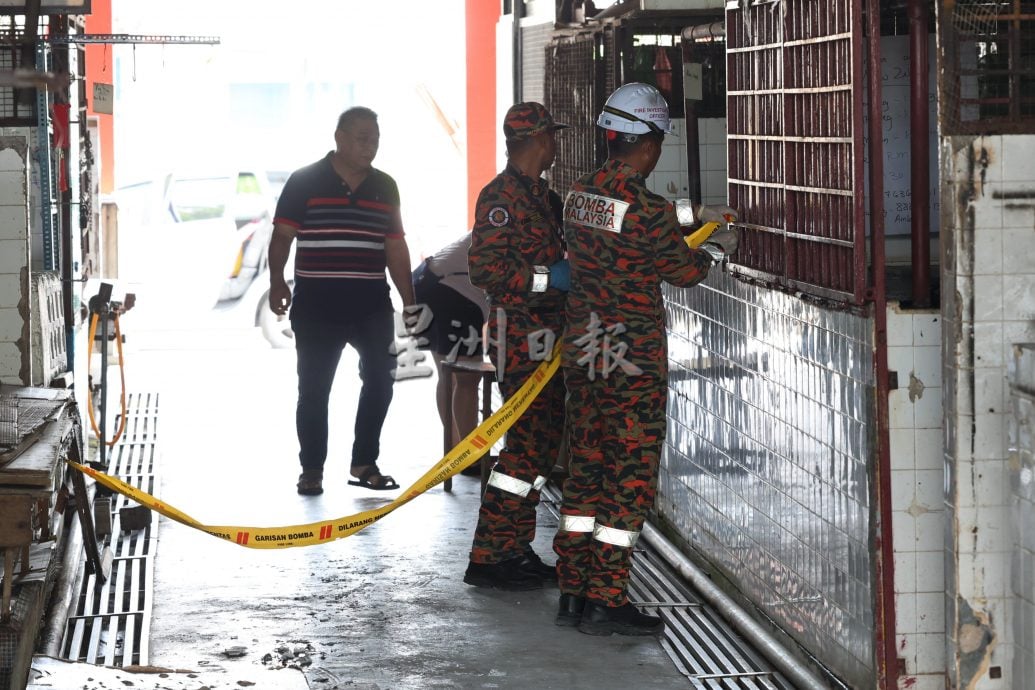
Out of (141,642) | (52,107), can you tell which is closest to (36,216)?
(52,107)

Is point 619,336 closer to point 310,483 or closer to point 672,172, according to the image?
point 672,172

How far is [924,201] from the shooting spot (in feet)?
12.6

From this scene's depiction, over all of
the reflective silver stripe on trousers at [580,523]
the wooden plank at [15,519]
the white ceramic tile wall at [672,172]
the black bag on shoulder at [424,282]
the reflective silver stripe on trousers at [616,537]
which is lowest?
the reflective silver stripe on trousers at [616,537]

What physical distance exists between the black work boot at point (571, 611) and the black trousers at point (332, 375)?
2.24 meters

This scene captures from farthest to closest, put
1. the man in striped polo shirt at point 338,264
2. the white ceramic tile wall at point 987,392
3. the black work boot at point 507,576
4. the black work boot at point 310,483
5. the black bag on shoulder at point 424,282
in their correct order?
the black bag on shoulder at point 424,282, the black work boot at point 310,483, the man in striped polo shirt at point 338,264, the black work boot at point 507,576, the white ceramic tile wall at point 987,392

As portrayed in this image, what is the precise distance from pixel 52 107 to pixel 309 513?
221cm

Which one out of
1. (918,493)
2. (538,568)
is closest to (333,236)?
(538,568)

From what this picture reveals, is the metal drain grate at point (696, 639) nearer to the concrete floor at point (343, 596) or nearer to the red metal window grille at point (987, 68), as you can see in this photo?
the concrete floor at point (343, 596)

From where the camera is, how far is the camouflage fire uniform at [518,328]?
5027 mm

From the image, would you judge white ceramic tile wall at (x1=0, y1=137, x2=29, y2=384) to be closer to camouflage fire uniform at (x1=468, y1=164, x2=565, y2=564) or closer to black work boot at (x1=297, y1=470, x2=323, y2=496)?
camouflage fire uniform at (x1=468, y1=164, x2=565, y2=564)

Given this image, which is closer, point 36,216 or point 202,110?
point 36,216

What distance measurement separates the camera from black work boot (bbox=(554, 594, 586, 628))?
492 centimetres

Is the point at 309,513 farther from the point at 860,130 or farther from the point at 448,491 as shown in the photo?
the point at 860,130

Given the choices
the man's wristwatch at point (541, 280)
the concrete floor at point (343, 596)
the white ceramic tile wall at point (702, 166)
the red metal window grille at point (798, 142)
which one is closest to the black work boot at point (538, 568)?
the concrete floor at point (343, 596)
